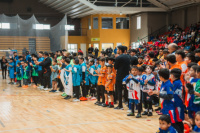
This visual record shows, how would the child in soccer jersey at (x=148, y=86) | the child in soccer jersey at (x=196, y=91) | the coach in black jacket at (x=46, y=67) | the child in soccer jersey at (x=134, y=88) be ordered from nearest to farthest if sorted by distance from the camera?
the child in soccer jersey at (x=196, y=91), the child in soccer jersey at (x=134, y=88), the child in soccer jersey at (x=148, y=86), the coach in black jacket at (x=46, y=67)

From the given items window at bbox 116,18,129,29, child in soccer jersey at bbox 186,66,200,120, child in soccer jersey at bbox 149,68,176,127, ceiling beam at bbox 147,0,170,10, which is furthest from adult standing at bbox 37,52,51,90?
window at bbox 116,18,129,29

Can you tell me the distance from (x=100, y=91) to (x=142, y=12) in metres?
18.2

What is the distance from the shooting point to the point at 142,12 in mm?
26375

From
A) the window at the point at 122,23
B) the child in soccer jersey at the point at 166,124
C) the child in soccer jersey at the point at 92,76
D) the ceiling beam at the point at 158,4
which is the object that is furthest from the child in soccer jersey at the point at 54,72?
the window at the point at 122,23

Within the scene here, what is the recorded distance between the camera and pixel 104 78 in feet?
29.3

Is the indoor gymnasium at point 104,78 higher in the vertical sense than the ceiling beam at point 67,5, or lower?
lower

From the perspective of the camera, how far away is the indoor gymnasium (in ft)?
17.9

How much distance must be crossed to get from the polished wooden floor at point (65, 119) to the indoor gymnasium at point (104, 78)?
2cm

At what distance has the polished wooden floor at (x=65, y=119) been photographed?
20.4 feet

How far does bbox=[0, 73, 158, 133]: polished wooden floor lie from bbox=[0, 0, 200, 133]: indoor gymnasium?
22 mm

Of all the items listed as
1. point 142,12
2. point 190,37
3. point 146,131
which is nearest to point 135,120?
point 146,131

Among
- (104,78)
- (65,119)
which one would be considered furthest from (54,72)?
(65,119)

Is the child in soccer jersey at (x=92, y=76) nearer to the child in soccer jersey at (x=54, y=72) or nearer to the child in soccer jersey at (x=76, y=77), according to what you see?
the child in soccer jersey at (x=76, y=77)

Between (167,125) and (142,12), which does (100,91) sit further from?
(142,12)
